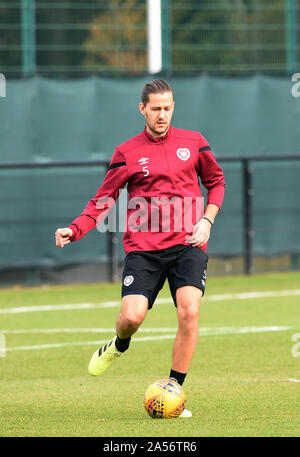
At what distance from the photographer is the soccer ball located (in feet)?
23.1

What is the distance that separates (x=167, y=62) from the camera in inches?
705

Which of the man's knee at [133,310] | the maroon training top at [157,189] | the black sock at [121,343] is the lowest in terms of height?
the black sock at [121,343]

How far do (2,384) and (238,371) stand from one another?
1941 mm

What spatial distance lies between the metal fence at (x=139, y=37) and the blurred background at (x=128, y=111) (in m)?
0.02

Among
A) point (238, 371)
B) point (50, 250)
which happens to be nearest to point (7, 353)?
point (238, 371)

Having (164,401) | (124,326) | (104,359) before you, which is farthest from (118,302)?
(164,401)

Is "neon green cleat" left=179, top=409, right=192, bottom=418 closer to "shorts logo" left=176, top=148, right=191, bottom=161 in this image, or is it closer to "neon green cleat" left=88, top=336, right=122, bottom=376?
"neon green cleat" left=88, top=336, right=122, bottom=376

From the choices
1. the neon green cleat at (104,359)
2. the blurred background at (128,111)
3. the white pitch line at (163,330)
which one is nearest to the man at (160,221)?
the neon green cleat at (104,359)

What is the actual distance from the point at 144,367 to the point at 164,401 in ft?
8.04

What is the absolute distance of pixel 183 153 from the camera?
7477 mm

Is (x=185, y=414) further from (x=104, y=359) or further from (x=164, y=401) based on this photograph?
(x=104, y=359)

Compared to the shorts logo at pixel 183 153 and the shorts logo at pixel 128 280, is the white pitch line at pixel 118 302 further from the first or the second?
the shorts logo at pixel 183 153

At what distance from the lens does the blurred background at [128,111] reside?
1633 centimetres
